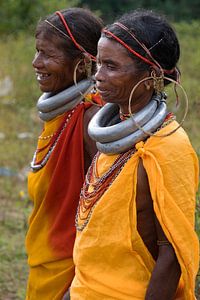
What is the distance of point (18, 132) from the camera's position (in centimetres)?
916

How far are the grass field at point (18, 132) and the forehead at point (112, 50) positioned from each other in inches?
56.1

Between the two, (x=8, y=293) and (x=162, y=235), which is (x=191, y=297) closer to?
(x=162, y=235)

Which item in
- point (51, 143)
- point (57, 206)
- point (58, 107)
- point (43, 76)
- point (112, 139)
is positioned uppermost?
point (112, 139)

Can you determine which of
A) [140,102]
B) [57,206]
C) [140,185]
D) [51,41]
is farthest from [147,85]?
[57,206]

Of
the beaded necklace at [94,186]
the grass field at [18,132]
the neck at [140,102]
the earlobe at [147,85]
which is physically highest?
the earlobe at [147,85]

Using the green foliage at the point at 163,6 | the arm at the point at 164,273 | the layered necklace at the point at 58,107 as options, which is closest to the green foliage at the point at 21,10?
the green foliage at the point at 163,6

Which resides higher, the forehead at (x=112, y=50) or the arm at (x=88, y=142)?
the forehead at (x=112, y=50)

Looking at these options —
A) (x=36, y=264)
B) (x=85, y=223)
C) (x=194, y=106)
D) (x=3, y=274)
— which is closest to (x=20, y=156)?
(x=194, y=106)

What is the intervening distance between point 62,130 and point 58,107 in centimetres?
10

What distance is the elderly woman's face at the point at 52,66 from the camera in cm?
347

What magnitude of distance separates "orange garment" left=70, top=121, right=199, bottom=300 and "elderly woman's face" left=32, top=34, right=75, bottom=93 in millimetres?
703

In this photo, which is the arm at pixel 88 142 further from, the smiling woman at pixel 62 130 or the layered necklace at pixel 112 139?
the layered necklace at pixel 112 139

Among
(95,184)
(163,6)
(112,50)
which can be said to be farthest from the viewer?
(163,6)

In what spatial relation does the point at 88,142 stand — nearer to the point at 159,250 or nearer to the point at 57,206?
the point at 57,206
